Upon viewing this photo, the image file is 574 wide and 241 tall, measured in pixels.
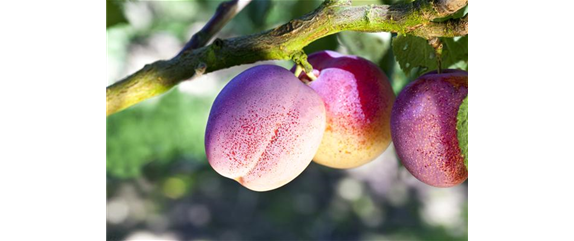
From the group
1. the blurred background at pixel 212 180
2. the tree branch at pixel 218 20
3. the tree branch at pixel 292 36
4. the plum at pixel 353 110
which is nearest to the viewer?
the tree branch at pixel 292 36

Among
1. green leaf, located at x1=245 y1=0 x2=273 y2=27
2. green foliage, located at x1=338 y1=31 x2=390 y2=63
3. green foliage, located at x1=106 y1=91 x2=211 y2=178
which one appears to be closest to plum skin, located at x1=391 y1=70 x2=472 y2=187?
green foliage, located at x1=338 y1=31 x2=390 y2=63

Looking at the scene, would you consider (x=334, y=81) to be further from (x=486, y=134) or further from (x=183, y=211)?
(x=183, y=211)

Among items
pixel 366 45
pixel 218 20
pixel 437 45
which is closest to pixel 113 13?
pixel 218 20

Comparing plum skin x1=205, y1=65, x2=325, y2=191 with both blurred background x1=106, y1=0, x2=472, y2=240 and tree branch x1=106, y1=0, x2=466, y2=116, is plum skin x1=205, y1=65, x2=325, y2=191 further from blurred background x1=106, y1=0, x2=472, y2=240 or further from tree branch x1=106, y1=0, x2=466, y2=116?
blurred background x1=106, y1=0, x2=472, y2=240

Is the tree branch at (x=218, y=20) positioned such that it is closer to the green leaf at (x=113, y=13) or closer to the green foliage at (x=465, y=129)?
the green leaf at (x=113, y=13)

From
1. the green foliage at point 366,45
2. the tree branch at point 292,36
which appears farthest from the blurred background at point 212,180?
the tree branch at point 292,36
